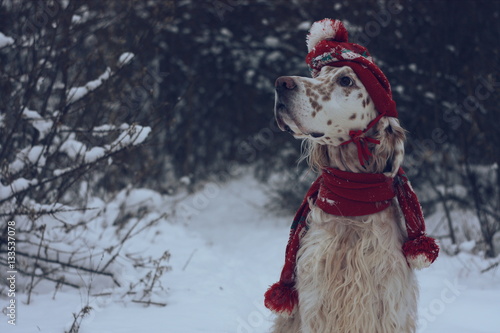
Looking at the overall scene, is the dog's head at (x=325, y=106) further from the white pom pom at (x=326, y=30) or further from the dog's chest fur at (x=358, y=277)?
the dog's chest fur at (x=358, y=277)

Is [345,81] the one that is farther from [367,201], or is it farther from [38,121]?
[38,121]

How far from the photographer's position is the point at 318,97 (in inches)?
86.0

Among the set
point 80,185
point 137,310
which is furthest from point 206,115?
point 137,310

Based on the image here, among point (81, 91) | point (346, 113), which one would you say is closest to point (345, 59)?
point (346, 113)

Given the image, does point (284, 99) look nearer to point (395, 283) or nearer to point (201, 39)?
point (395, 283)

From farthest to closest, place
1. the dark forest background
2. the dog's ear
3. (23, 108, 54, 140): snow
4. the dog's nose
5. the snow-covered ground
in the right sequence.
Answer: the dark forest background → (23, 108, 54, 140): snow → the snow-covered ground → the dog's ear → the dog's nose

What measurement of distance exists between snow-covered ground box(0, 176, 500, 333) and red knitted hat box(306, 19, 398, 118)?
4.29 feet

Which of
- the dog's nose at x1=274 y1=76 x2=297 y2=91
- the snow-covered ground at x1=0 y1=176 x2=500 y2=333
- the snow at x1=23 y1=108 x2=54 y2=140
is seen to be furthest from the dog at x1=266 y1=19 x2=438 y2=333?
the snow at x1=23 y1=108 x2=54 y2=140

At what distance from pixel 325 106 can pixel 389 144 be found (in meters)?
0.33

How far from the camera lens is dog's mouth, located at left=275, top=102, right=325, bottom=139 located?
2.18 meters

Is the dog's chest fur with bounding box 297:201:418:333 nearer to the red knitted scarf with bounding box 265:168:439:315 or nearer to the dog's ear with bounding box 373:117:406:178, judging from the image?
the red knitted scarf with bounding box 265:168:439:315

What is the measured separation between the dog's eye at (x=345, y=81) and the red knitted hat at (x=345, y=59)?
52 mm

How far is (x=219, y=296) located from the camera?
149 inches

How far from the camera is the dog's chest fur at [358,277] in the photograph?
2215mm
